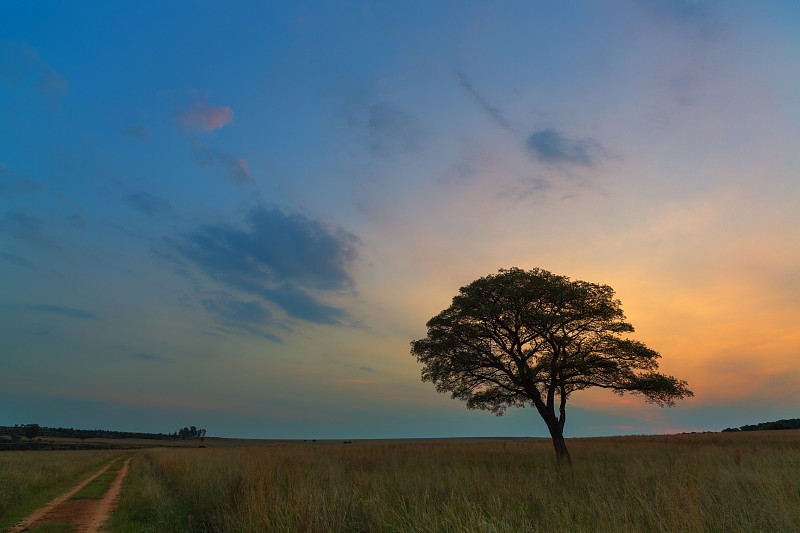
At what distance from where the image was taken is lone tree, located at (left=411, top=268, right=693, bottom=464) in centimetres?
2359

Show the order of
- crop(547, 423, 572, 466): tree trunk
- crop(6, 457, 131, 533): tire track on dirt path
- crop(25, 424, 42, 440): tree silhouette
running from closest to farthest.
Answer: crop(6, 457, 131, 533): tire track on dirt path
crop(547, 423, 572, 466): tree trunk
crop(25, 424, 42, 440): tree silhouette

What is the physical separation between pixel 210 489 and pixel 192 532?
3.28m

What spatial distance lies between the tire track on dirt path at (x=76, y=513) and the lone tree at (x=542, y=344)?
1661cm

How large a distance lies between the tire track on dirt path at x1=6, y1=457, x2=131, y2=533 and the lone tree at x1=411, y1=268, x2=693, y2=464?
16.6m

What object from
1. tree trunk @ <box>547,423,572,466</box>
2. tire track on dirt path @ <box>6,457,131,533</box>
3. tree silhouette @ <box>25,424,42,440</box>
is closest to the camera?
tire track on dirt path @ <box>6,457,131,533</box>

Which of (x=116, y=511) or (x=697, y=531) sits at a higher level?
(x=697, y=531)

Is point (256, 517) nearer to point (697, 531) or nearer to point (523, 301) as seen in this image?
point (697, 531)

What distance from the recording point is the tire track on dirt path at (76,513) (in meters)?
12.4

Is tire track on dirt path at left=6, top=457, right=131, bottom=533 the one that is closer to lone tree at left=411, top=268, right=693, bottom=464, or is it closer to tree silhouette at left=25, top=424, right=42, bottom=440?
lone tree at left=411, top=268, right=693, bottom=464

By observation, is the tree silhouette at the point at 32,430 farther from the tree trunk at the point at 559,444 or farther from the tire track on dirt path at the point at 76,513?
the tree trunk at the point at 559,444

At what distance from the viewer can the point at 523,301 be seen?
23844mm

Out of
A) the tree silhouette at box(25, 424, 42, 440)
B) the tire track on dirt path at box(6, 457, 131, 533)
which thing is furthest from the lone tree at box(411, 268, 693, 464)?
the tree silhouette at box(25, 424, 42, 440)

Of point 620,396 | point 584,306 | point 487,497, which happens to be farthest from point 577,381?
point 487,497

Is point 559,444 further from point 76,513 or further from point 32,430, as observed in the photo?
point 32,430
